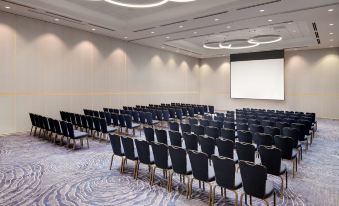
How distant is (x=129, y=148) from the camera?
4.81 meters

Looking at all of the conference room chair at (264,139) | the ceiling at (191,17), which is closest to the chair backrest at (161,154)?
the conference room chair at (264,139)

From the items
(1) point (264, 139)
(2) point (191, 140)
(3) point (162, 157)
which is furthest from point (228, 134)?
(3) point (162, 157)

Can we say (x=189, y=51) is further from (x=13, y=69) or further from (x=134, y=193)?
(x=134, y=193)

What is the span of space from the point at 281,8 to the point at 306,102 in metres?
10.3

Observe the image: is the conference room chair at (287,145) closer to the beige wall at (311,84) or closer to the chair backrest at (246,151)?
the chair backrest at (246,151)

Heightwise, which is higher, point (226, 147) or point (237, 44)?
point (237, 44)

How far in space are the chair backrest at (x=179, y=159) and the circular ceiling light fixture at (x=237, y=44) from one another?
39.0 ft

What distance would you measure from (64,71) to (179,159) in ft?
29.4

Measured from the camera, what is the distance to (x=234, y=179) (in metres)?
3.35

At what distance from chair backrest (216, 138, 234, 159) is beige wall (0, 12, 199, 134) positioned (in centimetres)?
834

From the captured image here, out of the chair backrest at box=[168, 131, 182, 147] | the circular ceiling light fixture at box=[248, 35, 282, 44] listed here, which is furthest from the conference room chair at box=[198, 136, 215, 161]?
the circular ceiling light fixture at box=[248, 35, 282, 44]

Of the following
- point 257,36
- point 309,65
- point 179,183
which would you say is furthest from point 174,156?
point 309,65

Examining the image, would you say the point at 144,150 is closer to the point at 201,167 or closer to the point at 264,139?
the point at 201,167

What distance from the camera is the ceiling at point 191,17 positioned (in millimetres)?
8156
